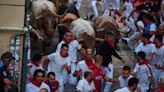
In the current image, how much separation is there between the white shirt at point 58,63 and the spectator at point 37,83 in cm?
154

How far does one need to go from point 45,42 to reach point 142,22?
293 centimetres

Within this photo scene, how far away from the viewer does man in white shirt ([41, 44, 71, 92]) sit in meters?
16.9

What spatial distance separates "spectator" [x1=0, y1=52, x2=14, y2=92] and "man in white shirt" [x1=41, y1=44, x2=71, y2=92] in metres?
2.36

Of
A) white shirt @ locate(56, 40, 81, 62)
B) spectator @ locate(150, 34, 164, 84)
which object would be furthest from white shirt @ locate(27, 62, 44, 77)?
spectator @ locate(150, 34, 164, 84)

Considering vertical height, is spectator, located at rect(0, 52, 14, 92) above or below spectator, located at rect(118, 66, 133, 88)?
above

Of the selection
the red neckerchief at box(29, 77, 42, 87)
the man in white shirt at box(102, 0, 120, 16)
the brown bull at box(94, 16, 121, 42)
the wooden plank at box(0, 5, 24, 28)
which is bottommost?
the red neckerchief at box(29, 77, 42, 87)

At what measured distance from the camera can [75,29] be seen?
19359 millimetres

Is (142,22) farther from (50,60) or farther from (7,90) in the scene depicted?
(7,90)

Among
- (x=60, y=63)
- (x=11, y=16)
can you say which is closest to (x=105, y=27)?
(x=60, y=63)

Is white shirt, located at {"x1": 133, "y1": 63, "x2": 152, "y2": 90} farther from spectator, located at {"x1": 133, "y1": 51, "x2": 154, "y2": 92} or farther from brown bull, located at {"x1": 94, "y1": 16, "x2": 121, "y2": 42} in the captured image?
brown bull, located at {"x1": 94, "y1": 16, "x2": 121, "y2": 42}

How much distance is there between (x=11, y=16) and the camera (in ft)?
53.2

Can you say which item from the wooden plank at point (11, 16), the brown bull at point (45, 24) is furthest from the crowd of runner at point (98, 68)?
the brown bull at point (45, 24)

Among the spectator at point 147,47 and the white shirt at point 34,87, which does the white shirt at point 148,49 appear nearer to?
the spectator at point 147,47

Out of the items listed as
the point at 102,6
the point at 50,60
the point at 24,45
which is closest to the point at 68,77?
the point at 50,60
